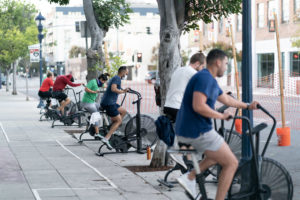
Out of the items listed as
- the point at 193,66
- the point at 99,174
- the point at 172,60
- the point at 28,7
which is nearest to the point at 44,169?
the point at 99,174

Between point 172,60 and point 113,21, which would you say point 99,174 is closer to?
point 172,60

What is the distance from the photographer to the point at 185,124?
5.66 meters

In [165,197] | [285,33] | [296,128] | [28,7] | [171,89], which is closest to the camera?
[165,197]

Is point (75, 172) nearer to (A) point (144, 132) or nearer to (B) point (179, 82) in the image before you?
(B) point (179, 82)

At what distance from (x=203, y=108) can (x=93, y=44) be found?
11187mm

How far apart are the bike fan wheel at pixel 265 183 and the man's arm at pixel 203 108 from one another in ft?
2.29

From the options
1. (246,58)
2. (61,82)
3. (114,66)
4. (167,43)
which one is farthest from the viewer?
(61,82)

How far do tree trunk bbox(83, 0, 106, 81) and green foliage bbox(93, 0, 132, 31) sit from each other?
41 cm

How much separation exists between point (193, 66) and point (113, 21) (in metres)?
9.98

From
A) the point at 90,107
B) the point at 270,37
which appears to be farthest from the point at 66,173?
the point at 270,37

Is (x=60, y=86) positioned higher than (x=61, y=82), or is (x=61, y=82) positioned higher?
(x=61, y=82)

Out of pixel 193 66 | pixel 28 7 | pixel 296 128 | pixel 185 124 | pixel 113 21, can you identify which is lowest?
pixel 296 128

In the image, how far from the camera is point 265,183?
233 inches

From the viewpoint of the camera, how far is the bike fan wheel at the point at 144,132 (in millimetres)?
11758
